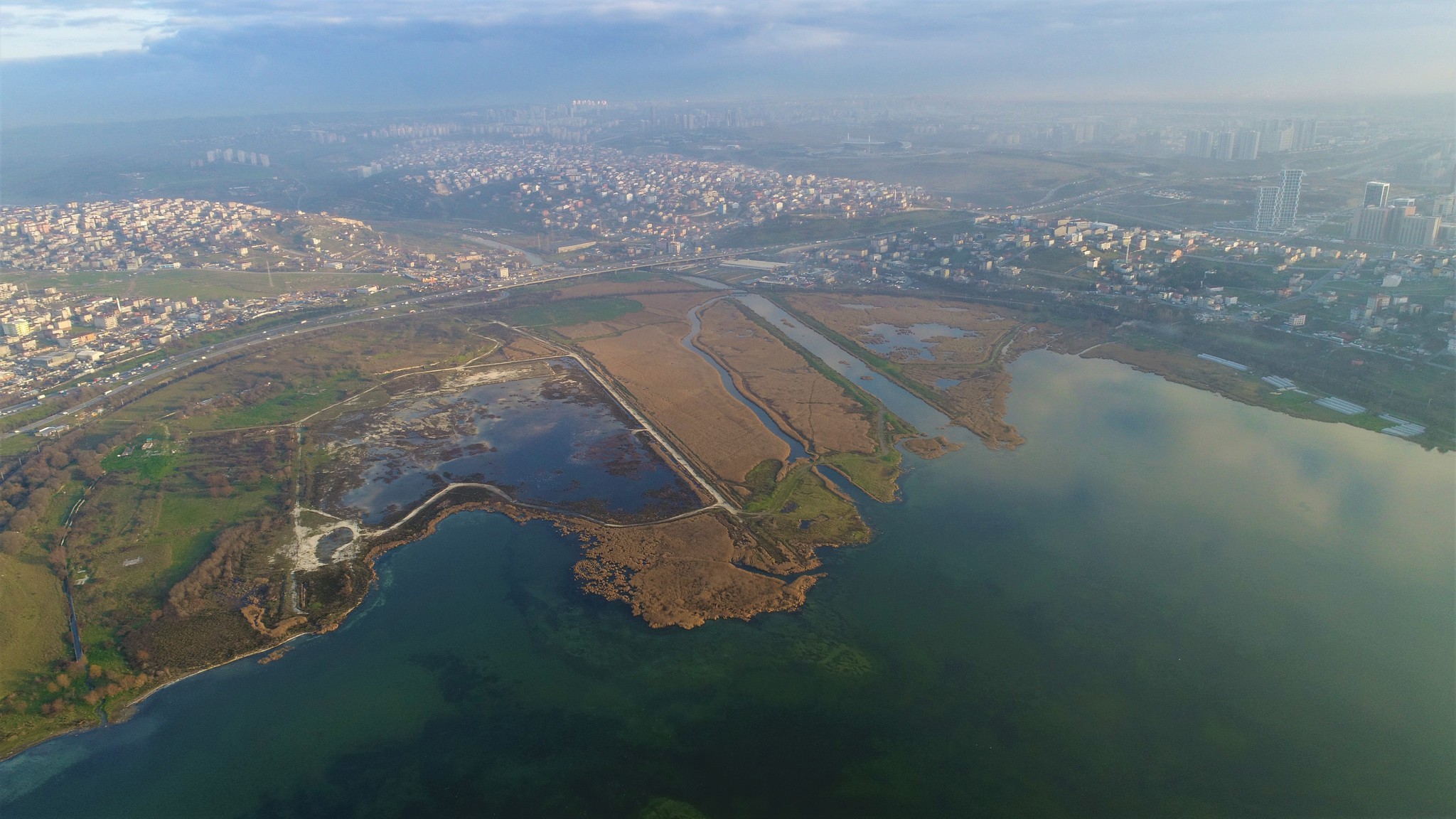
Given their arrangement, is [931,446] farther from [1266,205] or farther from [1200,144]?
[1200,144]

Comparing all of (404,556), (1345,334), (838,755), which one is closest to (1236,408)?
(1345,334)

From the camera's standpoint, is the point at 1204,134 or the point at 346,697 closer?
the point at 346,697

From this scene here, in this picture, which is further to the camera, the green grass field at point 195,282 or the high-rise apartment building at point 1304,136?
the high-rise apartment building at point 1304,136

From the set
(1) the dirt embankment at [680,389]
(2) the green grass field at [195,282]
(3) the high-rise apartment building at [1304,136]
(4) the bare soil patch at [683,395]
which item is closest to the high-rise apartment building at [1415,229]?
(1) the dirt embankment at [680,389]

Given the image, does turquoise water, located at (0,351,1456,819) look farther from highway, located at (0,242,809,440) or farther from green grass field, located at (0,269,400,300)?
green grass field, located at (0,269,400,300)

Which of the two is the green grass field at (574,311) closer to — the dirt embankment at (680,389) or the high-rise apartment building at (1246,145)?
the dirt embankment at (680,389)

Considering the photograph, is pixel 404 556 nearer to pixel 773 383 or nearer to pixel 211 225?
pixel 773 383
